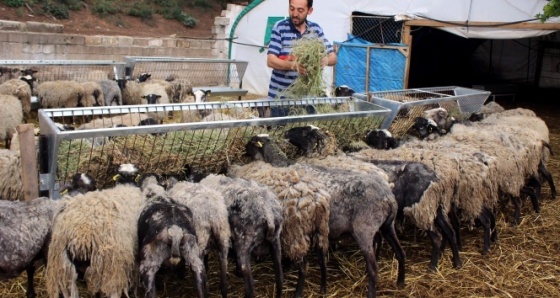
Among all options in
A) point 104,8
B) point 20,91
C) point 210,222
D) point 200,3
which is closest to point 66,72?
point 20,91

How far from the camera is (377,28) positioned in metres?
13.1

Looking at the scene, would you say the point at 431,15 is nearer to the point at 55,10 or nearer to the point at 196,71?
the point at 196,71

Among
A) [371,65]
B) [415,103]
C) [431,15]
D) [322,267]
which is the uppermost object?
[431,15]

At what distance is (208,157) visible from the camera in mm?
5113

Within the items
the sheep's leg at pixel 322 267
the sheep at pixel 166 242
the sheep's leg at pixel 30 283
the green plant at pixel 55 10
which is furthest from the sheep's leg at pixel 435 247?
the green plant at pixel 55 10

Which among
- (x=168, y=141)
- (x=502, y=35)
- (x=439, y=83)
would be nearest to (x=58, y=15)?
(x=439, y=83)

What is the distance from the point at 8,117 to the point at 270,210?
5.52 m

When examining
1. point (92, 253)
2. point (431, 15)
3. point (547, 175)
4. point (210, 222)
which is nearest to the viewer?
point (92, 253)

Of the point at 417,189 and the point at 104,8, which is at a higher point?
the point at 104,8

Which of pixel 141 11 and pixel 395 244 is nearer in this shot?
pixel 395 244

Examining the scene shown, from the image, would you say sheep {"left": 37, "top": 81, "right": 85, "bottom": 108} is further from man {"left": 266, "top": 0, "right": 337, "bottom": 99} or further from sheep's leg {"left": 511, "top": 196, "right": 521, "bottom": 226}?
sheep's leg {"left": 511, "top": 196, "right": 521, "bottom": 226}

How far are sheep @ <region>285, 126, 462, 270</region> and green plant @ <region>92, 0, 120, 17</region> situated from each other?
64.8ft

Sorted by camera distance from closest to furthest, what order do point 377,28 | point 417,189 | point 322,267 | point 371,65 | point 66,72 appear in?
point 322,267
point 417,189
point 66,72
point 371,65
point 377,28

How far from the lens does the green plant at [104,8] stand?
22587 mm
